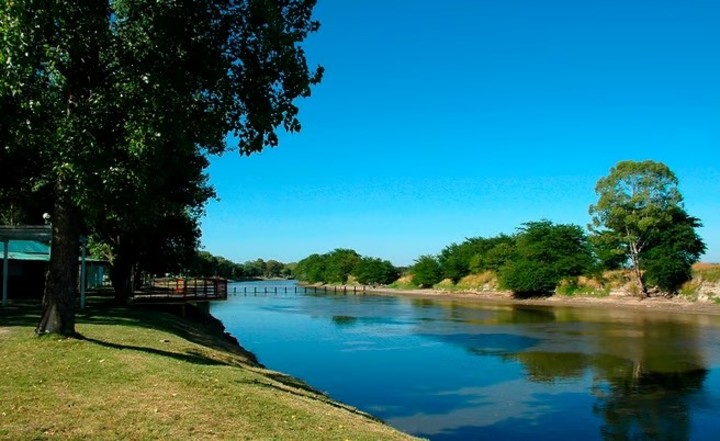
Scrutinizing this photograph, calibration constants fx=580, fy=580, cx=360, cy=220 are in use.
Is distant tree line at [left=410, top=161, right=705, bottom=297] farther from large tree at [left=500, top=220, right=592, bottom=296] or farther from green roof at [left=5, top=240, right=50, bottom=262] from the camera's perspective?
green roof at [left=5, top=240, right=50, bottom=262]

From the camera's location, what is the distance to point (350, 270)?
165500 mm

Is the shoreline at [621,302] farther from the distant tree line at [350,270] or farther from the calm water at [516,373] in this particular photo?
the distant tree line at [350,270]

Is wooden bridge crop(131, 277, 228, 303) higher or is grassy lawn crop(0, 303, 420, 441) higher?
wooden bridge crop(131, 277, 228, 303)

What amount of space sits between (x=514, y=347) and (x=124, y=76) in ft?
81.7

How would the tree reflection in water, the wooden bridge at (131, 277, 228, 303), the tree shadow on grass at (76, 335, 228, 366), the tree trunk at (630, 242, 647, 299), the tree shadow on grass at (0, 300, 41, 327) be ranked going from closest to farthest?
the tree shadow on grass at (76, 335, 228, 366), the tree reflection in water, the tree shadow on grass at (0, 300, 41, 327), the wooden bridge at (131, 277, 228, 303), the tree trunk at (630, 242, 647, 299)

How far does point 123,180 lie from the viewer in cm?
1111

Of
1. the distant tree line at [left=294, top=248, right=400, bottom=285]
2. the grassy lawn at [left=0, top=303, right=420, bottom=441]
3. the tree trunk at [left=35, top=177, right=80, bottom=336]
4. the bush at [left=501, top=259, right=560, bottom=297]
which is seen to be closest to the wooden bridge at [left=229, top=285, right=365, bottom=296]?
the distant tree line at [left=294, top=248, right=400, bottom=285]

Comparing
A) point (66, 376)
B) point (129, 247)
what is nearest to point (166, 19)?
point (66, 376)

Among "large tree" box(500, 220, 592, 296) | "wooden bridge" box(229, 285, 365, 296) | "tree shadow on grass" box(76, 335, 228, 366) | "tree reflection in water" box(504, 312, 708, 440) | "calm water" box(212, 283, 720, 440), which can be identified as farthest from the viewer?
"wooden bridge" box(229, 285, 365, 296)

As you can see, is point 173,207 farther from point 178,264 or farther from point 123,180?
point 178,264

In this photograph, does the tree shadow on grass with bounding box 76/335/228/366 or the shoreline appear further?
the shoreline

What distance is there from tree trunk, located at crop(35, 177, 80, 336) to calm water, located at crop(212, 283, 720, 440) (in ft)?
28.7

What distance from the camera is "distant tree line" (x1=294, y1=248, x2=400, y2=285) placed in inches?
5645

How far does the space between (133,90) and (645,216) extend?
61.0m
